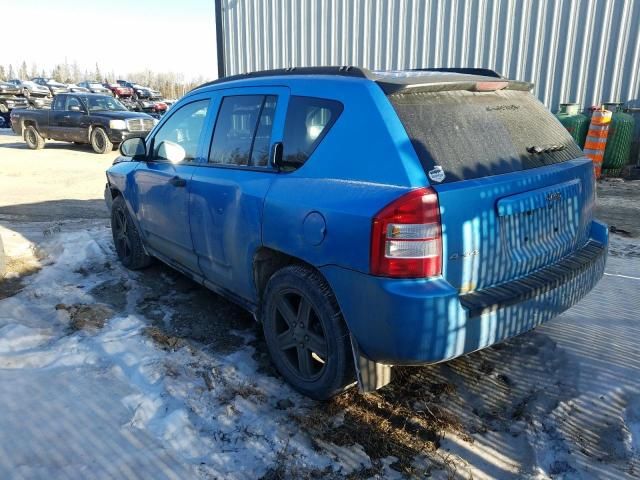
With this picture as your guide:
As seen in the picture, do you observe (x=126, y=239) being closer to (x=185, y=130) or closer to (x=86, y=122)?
(x=185, y=130)

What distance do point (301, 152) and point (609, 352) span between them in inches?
93.7

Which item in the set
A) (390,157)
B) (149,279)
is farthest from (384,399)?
(149,279)

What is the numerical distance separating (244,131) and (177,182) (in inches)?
31.1

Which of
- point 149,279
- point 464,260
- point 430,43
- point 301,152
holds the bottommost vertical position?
point 149,279

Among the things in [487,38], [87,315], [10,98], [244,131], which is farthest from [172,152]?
[10,98]

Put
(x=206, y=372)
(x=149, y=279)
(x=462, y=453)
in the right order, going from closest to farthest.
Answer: (x=462, y=453) < (x=206, y=372) < (x=149, y=279)

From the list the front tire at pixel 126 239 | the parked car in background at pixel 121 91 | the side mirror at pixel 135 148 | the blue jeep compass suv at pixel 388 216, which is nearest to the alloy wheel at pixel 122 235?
the front tire at pixel 126 239

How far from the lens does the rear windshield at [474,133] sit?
2398 mm

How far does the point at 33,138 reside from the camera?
1616 centimetres

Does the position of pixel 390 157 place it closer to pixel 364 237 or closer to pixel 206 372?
pixel 364 237

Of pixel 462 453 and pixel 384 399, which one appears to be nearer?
pixel 462 453

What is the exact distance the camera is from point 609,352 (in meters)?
3.27

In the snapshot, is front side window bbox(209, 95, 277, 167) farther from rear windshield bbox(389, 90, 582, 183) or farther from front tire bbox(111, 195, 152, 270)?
front tire bbox(111, 195, 152, 270)

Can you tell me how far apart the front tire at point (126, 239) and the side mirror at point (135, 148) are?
1.92 feet
